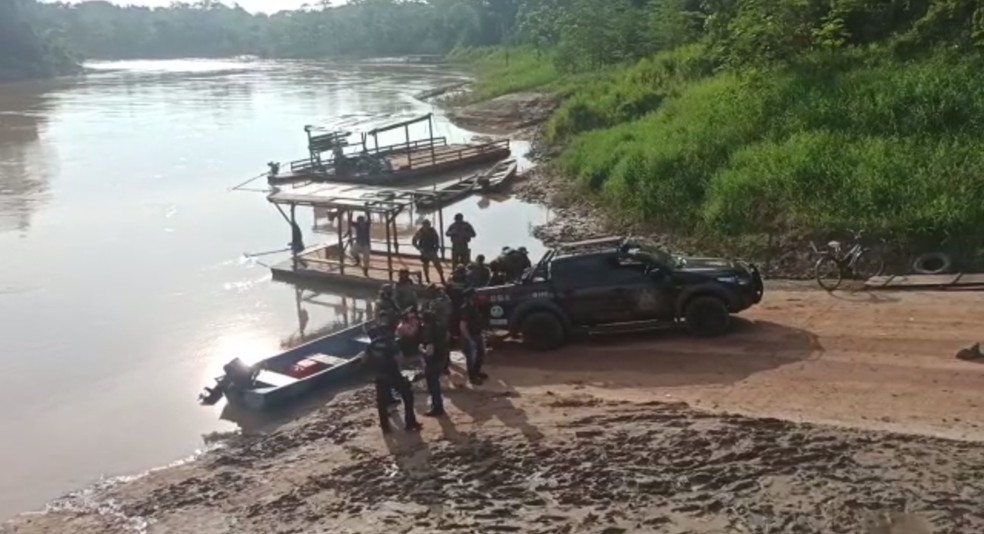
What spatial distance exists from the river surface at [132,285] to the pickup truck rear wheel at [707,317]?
6.66 meters

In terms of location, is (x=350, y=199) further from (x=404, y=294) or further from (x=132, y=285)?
(x=404, y=294)

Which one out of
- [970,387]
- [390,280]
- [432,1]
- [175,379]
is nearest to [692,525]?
[970,387]

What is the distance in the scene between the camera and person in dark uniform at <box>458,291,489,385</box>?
44.7 feet

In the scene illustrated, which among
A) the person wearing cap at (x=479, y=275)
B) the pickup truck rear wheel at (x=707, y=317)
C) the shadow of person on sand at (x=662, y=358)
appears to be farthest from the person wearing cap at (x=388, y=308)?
the pickup truck rear wheel at (x=707, y=317)

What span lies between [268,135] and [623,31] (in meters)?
18.9

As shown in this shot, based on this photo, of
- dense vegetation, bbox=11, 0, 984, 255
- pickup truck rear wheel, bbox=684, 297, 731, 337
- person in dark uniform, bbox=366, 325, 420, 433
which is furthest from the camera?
dense vegetation, bbox=11, 0, 984, 255

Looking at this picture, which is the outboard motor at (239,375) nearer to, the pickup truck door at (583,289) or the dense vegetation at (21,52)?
the pickup truck door at (583,289)

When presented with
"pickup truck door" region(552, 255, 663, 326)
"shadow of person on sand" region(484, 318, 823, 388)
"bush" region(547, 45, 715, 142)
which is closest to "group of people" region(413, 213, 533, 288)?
"pickup truck door" region(552, 255, 663, 326)

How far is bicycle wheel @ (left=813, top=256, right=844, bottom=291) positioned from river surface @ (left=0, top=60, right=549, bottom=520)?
8510 millimetres

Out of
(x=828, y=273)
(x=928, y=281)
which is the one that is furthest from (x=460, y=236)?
(x=928, y=281)

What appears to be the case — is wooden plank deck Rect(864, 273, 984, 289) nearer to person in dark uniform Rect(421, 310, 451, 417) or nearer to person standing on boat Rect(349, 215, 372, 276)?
person in dark uniform Rect(421, 310, 451, 417)

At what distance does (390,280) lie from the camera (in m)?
20.3

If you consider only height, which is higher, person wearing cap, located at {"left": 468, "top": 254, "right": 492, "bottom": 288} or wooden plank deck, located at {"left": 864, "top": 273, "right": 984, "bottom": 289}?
person wearing cap, located at {"left": 468, "top": 254, "right": 492, "bottom": 288}

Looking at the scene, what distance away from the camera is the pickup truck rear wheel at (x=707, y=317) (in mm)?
14422
